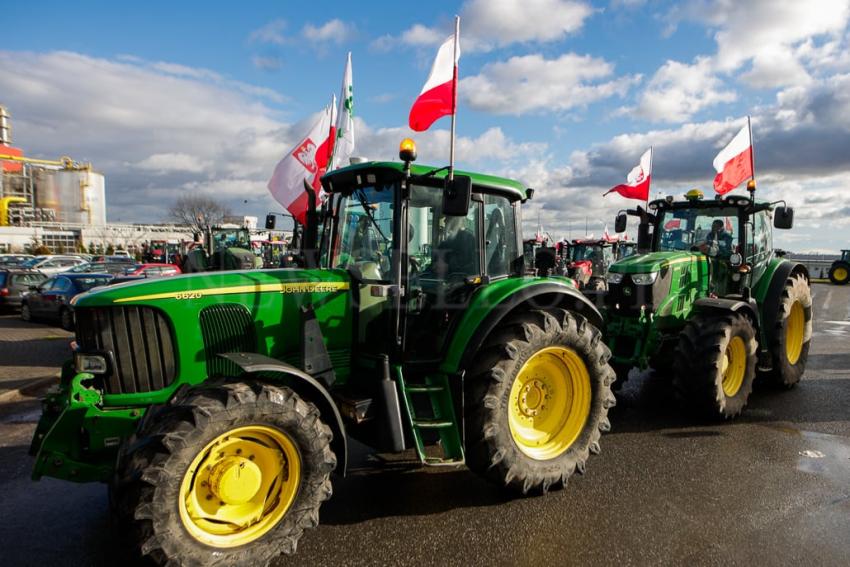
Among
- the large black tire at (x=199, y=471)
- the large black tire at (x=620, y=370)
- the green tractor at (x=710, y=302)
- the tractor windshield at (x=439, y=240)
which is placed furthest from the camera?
the large black tire at (x=620, y=370)

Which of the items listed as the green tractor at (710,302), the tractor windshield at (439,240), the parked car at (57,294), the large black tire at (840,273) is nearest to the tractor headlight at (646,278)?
the green tractor at (710,302)

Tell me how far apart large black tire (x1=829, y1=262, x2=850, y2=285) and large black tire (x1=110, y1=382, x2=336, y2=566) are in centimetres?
3365

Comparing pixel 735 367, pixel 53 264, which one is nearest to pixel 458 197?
pixel 735 367

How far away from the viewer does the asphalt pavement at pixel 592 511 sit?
3.24 m

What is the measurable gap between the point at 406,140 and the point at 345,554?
2709 millimetres

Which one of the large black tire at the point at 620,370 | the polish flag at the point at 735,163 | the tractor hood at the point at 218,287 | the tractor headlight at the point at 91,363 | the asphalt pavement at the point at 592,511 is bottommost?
the asphalt pavement at the point at 592,511

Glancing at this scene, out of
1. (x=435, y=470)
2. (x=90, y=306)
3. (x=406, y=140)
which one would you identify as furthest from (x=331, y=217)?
(x=435, y=470)

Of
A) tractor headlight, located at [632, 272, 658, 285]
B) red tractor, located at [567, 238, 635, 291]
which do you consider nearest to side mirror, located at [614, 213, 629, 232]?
tractor headlight, located at [632, 272, 658, 285]

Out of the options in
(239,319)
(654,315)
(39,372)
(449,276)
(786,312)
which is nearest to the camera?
(239,319)

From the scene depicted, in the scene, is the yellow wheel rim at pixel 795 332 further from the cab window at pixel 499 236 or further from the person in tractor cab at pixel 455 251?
the person in tractor cab at pixel 455 251

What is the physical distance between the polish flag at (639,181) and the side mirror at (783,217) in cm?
467

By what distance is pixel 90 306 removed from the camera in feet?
10.7

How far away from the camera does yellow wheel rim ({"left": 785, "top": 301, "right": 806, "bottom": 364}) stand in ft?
24.2

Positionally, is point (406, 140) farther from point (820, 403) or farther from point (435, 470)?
point (820, 403)
